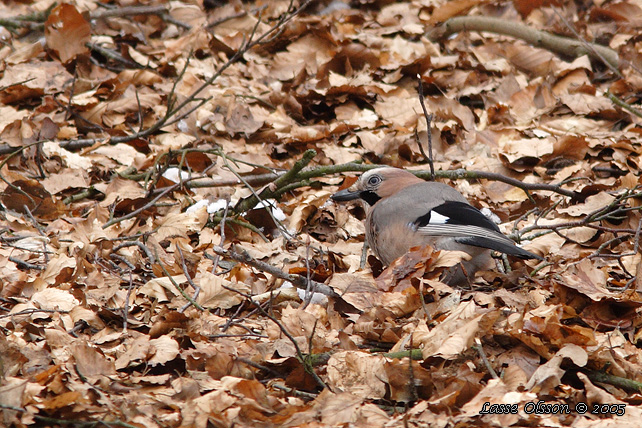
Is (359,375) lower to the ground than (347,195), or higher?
higher

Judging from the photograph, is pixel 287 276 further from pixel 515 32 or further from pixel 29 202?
pixel 515 32

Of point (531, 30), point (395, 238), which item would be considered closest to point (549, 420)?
point (395, 238)

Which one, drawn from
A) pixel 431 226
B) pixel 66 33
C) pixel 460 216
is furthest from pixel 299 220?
pixel 66 33

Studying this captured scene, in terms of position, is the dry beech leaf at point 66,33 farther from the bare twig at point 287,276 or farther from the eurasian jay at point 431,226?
the bare twig at point 287,276

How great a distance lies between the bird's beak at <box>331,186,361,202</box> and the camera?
16.5 feet

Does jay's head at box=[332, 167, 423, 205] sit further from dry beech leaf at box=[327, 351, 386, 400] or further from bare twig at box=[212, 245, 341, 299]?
dry beech leaf at box=[327, 351, 386, 400]

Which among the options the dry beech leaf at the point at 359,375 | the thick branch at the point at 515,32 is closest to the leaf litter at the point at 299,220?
the dry beech leaf at the point at 359,375

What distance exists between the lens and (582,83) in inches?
268

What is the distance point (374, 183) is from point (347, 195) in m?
0.20

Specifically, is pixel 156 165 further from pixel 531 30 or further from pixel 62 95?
pixel 531 30

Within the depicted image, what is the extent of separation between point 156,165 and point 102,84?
176 centimetres

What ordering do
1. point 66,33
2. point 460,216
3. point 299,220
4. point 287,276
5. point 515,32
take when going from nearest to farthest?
1. point 287,276
2. point 460,216
3. point 299,220
4. point 66,33
5. point 515,32

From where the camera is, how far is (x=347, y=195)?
504 centimetres

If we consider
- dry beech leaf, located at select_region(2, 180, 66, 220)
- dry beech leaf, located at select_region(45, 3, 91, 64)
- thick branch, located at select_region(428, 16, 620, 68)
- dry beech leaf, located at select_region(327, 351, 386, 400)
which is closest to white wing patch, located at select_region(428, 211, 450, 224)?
dry beech leaf, located at select_region(327, 351, 386, 400)
